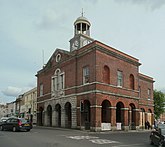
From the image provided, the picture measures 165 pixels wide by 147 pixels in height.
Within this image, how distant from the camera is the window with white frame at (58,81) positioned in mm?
36531

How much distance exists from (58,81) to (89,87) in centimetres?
865

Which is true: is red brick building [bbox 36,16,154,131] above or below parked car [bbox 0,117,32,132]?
above

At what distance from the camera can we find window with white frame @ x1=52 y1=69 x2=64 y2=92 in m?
36.5

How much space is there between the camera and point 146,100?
44406 mm

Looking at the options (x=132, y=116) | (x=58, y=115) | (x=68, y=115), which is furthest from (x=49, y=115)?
(x=132, y=116)

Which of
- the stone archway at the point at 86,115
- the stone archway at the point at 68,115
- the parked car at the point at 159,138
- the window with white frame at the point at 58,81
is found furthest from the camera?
the window with white frame at the point at 58,81

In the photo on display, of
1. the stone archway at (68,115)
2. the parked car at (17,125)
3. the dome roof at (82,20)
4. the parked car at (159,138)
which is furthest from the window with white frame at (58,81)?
the parked car at (159,138)

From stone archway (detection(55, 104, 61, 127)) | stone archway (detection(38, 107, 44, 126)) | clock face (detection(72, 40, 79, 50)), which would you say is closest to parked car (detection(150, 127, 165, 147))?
stone archway (detection(55, 104, 61, 127))

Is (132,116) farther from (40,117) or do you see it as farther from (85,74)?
(40,117)

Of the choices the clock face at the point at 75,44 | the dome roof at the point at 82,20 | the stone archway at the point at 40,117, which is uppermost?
the dome roof at the point at 82,20

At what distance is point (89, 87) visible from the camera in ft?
98.5

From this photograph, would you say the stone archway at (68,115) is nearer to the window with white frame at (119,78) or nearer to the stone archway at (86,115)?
the stone archway at (86,115)

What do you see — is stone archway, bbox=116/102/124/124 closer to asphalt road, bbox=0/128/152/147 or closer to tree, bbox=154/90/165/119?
asphalt road, bbox=0/128/152/147

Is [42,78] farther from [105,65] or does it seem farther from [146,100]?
[146,100]
